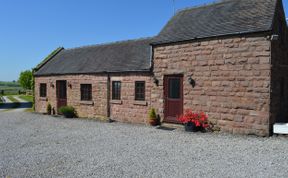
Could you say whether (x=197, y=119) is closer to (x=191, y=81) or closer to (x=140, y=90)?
(x=191, y=81)

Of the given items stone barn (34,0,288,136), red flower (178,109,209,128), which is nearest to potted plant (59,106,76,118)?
stone barn (34,0,288,136)

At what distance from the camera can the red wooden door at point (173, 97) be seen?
12109mm

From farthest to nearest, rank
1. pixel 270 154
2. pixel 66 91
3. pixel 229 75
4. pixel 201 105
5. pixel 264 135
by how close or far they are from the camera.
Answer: pixel 66 91 < pixel 201 105 < pixel 229 75 < pixel 264 135 < pixel 270 154

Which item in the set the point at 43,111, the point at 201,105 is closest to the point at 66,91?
the point at 43,111

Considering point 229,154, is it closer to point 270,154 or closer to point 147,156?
point 270,154

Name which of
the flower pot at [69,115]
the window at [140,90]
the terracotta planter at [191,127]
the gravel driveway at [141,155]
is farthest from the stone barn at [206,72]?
the gravel driveway at [141,155]

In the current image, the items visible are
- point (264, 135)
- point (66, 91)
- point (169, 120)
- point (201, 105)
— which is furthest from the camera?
point (66, 91)

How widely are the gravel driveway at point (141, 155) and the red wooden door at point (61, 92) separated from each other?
7423 mm

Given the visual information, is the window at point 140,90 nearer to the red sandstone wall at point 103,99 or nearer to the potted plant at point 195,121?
the red sandstone wall at point 103,99

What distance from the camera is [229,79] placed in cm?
1037

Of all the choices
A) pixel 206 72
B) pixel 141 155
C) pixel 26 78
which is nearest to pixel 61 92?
pixel 206 72

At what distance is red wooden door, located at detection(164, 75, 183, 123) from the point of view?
12.1 m

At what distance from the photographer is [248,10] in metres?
11.2

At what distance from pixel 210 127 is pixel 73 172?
6809mm
